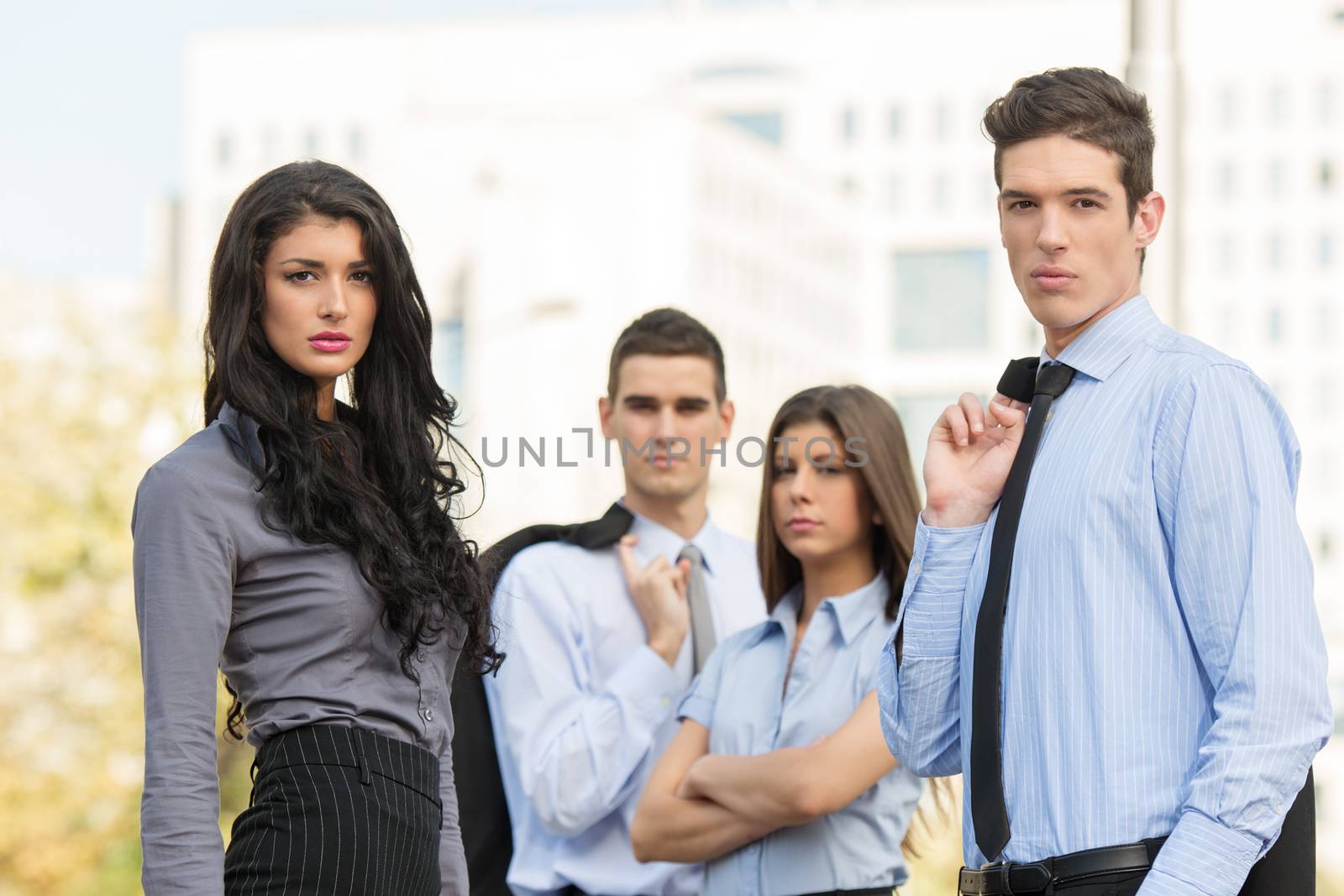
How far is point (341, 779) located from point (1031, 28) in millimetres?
96718

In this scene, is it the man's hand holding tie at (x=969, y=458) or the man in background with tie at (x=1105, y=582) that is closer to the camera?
the man in background with tie at (x=1105, y=582)

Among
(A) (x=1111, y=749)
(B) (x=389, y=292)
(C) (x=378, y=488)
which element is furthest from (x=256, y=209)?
(A) (x=1111, y=749)

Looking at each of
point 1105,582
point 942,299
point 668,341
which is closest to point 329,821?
point 1105,582

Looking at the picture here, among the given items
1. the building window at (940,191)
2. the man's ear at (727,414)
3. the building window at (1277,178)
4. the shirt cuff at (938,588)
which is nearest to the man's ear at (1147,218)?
the shirt cuff at (938,588)

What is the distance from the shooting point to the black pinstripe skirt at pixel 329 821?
2932 millimetres

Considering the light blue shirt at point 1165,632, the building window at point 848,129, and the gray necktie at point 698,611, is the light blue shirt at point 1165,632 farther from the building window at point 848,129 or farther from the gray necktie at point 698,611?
the building window at point 848,129

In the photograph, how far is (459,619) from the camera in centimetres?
335

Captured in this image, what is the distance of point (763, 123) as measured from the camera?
316 ft

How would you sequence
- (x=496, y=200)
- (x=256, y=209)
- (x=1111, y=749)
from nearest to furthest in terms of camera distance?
(x=1111, y=749) → (x=256, y=209) → (x=496, y=200)

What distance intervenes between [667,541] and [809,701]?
86 centimetres

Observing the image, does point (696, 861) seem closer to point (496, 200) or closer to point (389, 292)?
point (389, 292)

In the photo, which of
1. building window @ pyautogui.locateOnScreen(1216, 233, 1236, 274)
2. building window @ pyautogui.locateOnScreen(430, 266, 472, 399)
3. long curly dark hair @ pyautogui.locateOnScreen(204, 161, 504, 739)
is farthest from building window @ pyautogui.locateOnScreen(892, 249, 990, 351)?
long curly dark hair @ pyautogui.locateOnScreen(204, 161, 504, 739)

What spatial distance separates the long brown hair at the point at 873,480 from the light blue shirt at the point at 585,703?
0.40 meters

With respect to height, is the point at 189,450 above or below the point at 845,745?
above
